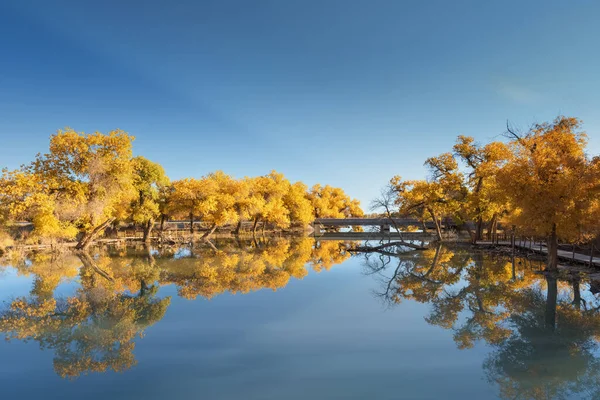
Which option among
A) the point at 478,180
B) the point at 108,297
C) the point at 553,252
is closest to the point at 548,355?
the point at 553,252

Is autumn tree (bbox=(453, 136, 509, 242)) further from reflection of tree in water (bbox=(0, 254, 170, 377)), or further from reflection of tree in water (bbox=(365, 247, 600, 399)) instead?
reflection of tree in water (bbox=(0, 254, 170, 377))

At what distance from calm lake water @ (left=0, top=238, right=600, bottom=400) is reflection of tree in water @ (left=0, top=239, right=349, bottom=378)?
62 mm

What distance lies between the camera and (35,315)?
1136cm

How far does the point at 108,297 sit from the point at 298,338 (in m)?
8.37

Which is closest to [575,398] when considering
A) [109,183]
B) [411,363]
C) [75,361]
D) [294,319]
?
[411,363]

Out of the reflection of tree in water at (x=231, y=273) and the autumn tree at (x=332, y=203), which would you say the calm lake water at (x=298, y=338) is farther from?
the autumn tree at (x=332, y=203)

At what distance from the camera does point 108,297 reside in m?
13.7

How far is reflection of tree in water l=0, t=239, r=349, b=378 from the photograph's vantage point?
8469 mm

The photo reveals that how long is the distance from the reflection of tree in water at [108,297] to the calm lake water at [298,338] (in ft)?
0.20

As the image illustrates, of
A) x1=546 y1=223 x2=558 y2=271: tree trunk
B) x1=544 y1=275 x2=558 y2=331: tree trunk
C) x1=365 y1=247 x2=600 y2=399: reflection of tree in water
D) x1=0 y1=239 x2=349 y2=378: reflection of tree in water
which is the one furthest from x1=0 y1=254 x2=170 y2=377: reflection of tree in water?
x1=546 y1=223 x2=558 y2=271: tree trunk

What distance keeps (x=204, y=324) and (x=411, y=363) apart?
584cm

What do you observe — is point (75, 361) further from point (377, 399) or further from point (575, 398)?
point (575, 398)

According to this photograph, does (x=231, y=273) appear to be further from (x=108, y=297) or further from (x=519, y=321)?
(x=519, y=321)

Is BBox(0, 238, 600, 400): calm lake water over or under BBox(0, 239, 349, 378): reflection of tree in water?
Answer: under
